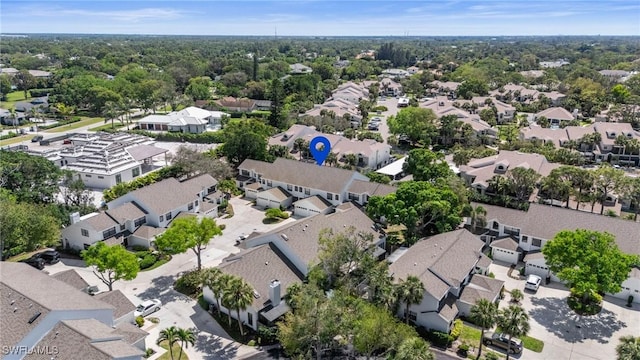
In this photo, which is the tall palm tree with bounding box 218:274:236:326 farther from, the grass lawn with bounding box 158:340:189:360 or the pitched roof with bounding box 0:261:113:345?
the pitched roof with bounding box 0:261:113:345

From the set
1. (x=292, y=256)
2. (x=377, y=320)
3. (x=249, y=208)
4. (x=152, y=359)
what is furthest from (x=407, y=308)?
(x=249, y=208)

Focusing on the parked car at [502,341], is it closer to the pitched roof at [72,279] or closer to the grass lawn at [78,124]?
the pitched roof at [72,279]

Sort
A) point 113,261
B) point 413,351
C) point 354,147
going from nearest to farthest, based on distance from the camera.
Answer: point 413,351, point 113,261, point 354,147

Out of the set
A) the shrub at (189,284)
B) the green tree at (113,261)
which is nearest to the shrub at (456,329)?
the shrub at (189,284)

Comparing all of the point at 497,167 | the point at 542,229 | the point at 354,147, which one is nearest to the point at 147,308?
the point at 542,229

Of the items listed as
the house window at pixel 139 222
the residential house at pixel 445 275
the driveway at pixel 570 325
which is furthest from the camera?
the house window at pixel 139 222

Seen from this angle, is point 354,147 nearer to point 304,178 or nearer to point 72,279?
point 304,178
